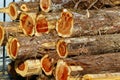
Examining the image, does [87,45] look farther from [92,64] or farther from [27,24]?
[27,24]

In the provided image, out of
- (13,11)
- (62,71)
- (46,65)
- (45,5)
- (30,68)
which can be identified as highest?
(45,5)

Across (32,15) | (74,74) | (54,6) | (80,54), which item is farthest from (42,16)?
(74,74)

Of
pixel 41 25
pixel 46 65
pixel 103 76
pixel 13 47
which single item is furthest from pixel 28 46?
pixel 103 76

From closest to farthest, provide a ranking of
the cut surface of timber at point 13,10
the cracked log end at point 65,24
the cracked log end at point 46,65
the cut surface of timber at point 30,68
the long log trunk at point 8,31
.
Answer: the cracked log end at point 65,24 < the cracked log end at point 46,65 < the cut surface of timber at point 30,68 < the long log trunk at point 8,31 < the cut surface of timber at point 13,10

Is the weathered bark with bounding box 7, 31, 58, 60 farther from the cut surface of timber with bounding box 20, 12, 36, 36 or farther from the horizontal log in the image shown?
the cut surface of timber with bounding box 20, 12, 36, 36

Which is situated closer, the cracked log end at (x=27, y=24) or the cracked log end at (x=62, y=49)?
the cracked log end at (x=62, y=49)

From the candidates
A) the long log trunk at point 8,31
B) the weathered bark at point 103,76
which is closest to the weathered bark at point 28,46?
the long log trunk at point 8,31

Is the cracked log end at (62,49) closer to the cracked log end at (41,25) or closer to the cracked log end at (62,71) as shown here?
the cracked log end at (62,71)
